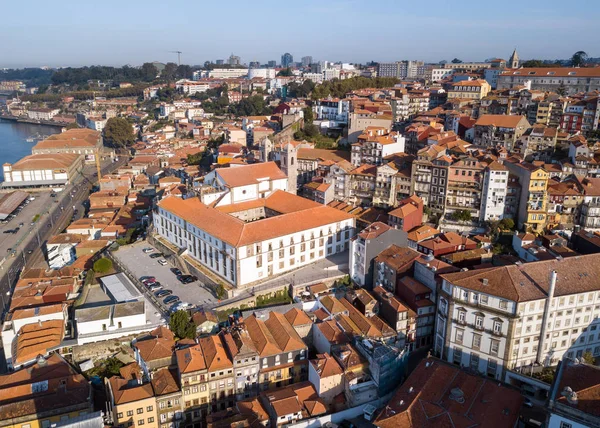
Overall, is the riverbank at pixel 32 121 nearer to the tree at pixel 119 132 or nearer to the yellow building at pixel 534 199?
the tree at pixel 119 132

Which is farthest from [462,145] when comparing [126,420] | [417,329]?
[126,420]

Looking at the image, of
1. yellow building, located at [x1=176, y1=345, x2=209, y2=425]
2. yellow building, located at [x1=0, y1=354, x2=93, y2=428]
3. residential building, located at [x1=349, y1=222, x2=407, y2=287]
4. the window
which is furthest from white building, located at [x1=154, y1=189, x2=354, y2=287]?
the window

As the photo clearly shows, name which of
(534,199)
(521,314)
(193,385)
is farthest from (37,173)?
(521,314)

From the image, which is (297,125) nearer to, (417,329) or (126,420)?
(417,329)

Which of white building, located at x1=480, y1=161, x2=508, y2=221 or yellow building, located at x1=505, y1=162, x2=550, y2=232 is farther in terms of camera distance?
white building, located at x1=480, y1=161, x2=508, y2=221

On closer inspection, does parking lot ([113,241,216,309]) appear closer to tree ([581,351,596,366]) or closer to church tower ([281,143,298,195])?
church tower ([281,143,298,195])

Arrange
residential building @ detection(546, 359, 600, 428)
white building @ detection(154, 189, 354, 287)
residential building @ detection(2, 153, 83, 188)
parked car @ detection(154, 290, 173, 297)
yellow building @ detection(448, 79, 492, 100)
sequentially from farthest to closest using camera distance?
residential building @ detection(2, 153, 83, 188) → yellow building @ detection(448, 79, 492, 100) → white building @ detection(154, 189, 354, 287) → parked car @ detection(154, 290, 173, 297) → residential building @ detection(546, 359, 600, 428)

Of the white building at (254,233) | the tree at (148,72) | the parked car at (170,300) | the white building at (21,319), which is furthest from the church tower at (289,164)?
the tree at (148,72)
